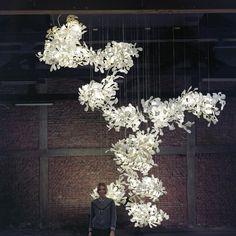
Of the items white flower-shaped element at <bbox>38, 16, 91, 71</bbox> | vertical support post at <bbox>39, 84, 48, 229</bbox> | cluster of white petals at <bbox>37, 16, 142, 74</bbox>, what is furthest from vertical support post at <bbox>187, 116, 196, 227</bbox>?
white flower-shaped element at <bbox>38, 16, 91, 71</bbox>

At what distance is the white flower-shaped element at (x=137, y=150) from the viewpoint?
14.4 feet

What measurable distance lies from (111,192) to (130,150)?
2.40 feet

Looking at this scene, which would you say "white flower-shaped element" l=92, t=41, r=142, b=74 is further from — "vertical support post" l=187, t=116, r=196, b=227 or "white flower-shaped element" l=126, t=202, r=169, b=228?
"vertical support post" l=187, t=116, r=196, b=227

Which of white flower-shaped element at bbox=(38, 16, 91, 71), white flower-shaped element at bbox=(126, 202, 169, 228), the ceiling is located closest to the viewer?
white flower-shaped element at bbox=(38, 16, 91, 71)

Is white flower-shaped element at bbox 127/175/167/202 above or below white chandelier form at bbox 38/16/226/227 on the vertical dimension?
below

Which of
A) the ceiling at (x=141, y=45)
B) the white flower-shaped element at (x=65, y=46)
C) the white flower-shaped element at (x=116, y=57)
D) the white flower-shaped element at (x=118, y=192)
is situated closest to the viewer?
the white flower-shaped element at (x=65, y=46)

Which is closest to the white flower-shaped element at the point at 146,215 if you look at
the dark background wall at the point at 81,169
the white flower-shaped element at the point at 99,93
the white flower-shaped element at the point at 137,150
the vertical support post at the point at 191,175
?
the white flower-shaped element at the point at 137,150

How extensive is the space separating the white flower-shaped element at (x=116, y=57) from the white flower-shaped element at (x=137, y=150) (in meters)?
0.59

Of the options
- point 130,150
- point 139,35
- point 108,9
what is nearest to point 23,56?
point 139,35

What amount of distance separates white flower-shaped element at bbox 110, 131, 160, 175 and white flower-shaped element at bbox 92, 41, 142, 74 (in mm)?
595

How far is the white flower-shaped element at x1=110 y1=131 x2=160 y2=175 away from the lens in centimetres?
438

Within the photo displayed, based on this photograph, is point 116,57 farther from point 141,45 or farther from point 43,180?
point 43,180

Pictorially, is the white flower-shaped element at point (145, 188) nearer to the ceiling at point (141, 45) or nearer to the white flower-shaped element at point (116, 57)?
the white flower-shaped element at point (116, 57)
